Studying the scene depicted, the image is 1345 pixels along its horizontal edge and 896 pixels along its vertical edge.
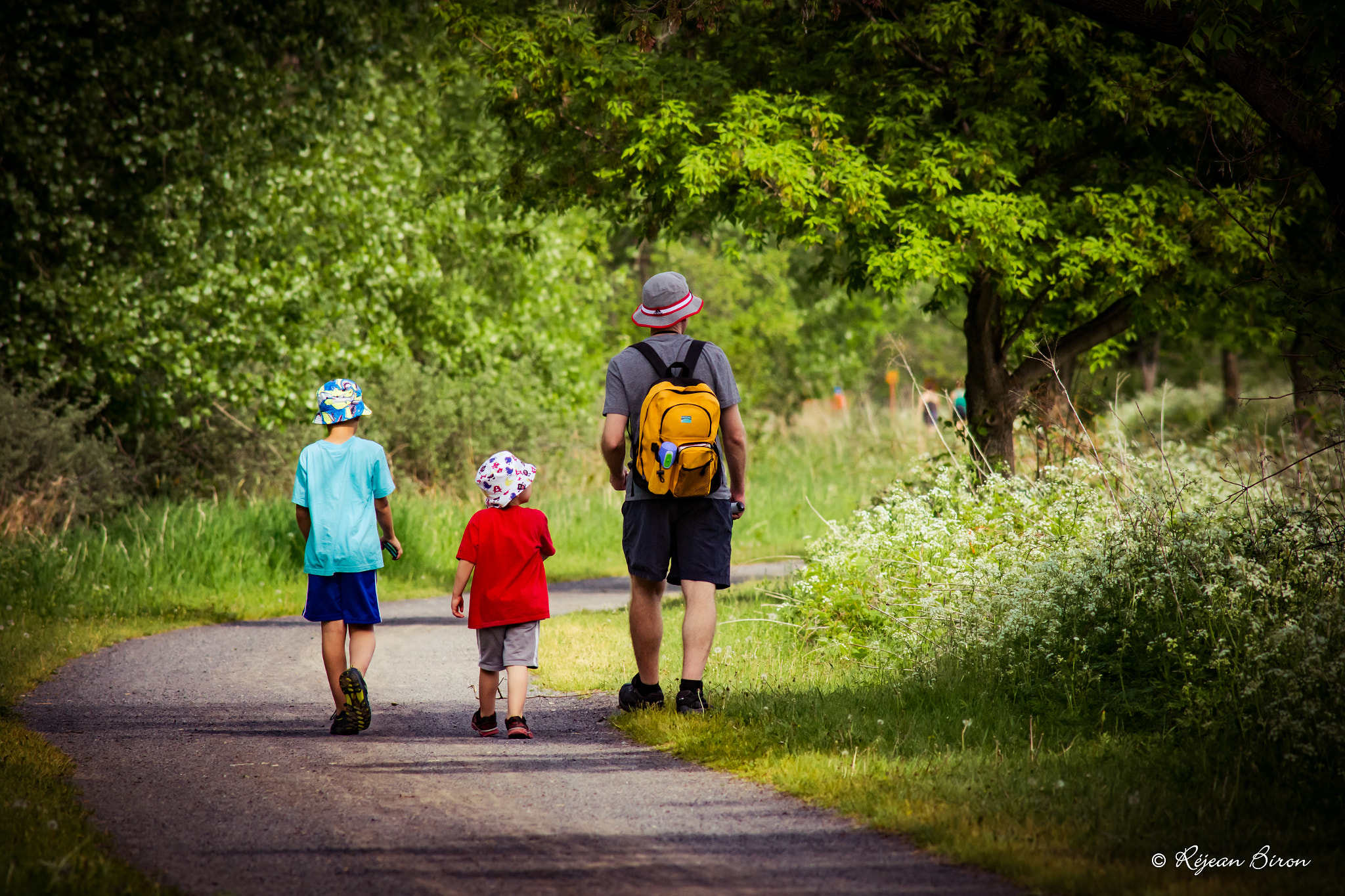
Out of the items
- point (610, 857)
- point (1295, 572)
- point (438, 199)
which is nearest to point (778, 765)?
point (610, 857)

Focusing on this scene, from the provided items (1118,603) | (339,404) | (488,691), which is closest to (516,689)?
(488,691)

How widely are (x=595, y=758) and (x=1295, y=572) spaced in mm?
3244

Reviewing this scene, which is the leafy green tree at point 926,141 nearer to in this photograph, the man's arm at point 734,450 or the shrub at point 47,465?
the man's arm at point 734,450

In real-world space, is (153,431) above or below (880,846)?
above

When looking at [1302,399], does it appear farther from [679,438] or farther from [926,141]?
[679,438]

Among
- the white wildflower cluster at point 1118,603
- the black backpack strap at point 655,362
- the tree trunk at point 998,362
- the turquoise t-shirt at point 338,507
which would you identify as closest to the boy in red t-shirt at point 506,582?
the turquoise t-shirt at point 338,507

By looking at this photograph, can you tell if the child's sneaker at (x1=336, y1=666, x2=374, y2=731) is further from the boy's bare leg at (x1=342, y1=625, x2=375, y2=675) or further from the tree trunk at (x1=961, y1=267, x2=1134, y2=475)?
the tree trunk at (x1=961, y1=267, x2=1134, y2=475)

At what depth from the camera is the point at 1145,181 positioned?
9.81m

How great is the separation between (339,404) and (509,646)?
1.55 metres

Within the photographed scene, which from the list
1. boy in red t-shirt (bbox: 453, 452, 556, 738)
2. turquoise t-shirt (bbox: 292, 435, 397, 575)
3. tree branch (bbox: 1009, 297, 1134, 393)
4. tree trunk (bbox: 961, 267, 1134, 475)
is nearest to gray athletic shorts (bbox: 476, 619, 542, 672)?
boy in red t-shirt (bbox: 453, 452, 556, 738)

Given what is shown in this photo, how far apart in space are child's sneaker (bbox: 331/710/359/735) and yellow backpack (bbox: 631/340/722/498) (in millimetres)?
1937

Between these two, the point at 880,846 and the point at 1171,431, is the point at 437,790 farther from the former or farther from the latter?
the point at 1171,431

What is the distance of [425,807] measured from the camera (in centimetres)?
473

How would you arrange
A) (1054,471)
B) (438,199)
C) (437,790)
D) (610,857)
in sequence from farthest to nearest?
(438,199)
(1054,471)
(437,790)
(610,857)
